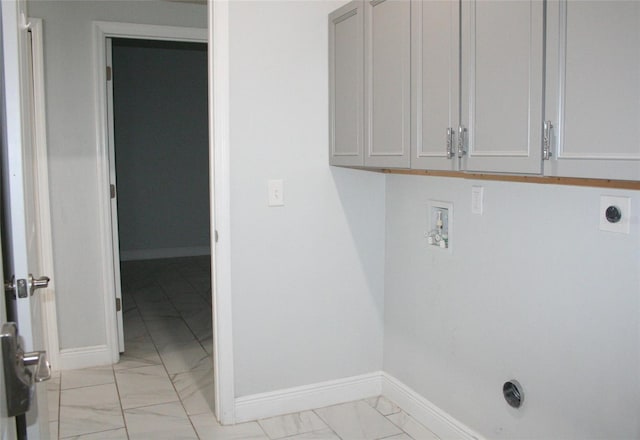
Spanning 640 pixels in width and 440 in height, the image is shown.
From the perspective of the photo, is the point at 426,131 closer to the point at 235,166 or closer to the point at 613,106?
the point at 613,106

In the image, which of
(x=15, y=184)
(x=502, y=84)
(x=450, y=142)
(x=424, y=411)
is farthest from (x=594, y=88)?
(x=424, y=411)

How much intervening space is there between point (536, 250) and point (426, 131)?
60 centimetres

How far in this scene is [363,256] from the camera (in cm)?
313

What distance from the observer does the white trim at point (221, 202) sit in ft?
8.89

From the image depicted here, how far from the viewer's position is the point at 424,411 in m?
2.86

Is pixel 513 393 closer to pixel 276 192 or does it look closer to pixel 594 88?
pixel 594 88

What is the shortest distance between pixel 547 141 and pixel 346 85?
1.30 metres

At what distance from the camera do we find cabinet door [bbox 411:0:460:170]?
2072mm

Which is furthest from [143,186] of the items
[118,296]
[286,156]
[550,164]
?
[550,164]

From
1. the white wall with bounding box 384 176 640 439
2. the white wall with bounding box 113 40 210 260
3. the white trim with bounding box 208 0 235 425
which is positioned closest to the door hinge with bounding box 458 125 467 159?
the white wall with bounding box 384 176 640 439

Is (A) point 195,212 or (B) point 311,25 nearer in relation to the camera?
(B) point 311,25

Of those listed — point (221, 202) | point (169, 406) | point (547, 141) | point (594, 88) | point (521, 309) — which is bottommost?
point (169, 406)

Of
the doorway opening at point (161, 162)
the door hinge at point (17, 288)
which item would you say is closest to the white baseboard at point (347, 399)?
the door hinge at point (17, 288)

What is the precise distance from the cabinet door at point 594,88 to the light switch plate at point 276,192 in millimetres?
1471
